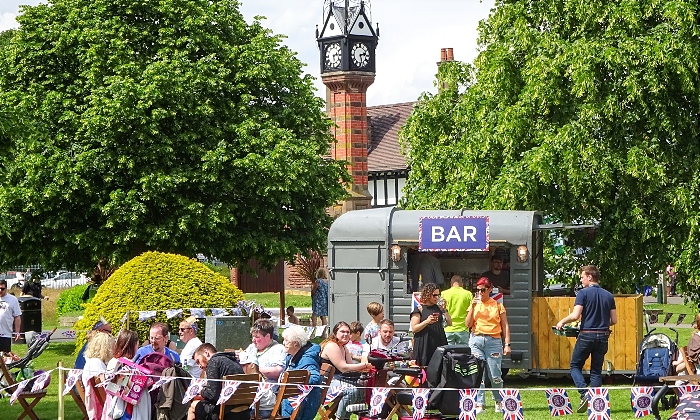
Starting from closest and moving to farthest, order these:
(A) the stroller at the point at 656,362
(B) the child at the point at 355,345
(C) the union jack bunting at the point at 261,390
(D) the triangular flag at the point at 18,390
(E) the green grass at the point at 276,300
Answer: (C) the union jack bunting at the point at 261,390 → (D) the triangular flag at the point at 18,390 → (B) the child at the point at 355,345 → (A) the stroller at the point at 656,362 → (E) the green grass at the point at 276,300

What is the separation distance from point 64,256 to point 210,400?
17755mm

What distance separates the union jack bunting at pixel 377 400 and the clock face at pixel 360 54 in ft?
137

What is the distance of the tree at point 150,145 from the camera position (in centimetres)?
2689

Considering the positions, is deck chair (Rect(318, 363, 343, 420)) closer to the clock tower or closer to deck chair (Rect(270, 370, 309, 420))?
deck chair (Rect(270, 370, 309, 420))

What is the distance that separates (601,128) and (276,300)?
1092 inches

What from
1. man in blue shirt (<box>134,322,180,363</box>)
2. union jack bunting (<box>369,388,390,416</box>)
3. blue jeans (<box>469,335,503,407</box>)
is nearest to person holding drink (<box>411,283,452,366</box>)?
blue jeans (<box>469,335,503,407</box>)

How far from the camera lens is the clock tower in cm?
5175

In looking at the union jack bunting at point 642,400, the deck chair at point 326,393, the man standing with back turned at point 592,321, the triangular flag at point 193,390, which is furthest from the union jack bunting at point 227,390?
the man standing with back turned at point 592,321

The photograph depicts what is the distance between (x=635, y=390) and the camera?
11391 millimetres

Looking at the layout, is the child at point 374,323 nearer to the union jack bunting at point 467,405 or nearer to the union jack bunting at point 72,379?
the union jack bunting at point 467,405

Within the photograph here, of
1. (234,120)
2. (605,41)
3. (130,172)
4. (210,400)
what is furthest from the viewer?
(234,120)

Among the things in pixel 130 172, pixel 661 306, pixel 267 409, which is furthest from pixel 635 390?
pixel 661 306

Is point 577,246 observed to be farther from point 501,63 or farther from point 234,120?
point 234,120

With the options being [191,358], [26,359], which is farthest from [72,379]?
[26,359]
